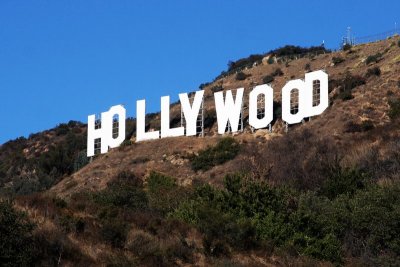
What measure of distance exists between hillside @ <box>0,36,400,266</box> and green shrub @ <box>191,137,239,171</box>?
0.30 feet

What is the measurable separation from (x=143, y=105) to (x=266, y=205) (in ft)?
109

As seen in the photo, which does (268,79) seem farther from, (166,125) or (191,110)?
(166,125)

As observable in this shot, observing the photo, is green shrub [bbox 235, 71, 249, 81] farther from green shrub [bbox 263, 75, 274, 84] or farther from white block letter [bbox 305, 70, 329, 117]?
white block letter [bbox 305, 70, 329, 117]

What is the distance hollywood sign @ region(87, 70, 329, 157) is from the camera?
55.2 metres

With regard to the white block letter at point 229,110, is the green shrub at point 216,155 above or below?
below

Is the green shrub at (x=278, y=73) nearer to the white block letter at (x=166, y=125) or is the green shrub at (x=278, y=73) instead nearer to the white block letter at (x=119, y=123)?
the white block letter at (x=166, y=125)

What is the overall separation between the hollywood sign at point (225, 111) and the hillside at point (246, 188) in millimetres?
868

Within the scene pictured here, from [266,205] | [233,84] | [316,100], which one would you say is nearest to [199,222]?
[266,205]

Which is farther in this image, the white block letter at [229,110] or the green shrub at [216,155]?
the white block letter at [229,110]

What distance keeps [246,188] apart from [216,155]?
2405cm

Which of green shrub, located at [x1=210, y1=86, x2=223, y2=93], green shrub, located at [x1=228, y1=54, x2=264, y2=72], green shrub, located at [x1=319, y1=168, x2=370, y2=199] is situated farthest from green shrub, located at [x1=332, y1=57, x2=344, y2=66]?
green shrub, located at [x1=319, y1=168, x2=370, y2=199]

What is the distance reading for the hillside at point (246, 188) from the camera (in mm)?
23875

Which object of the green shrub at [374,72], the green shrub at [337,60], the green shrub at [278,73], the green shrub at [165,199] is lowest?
the green shrub at [165,199]

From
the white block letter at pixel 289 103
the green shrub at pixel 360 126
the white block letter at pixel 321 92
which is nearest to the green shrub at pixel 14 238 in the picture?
the green shrub at pixel 360 126
